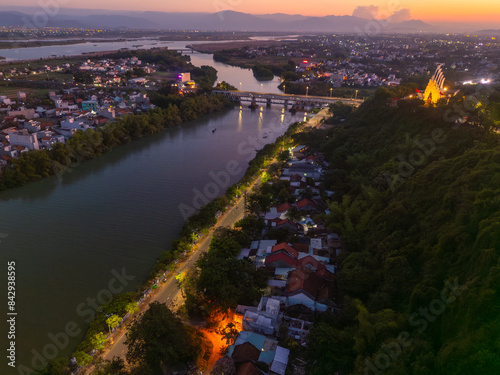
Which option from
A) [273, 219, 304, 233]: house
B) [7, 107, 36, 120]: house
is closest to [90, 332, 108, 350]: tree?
[273, 219, 304, 233]: house

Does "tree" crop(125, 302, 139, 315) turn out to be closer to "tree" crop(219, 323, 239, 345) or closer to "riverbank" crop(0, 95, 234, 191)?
"tree" crop(219, 323, 239, 345)

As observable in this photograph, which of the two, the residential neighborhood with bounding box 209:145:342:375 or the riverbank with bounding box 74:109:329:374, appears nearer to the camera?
the residential neighborhood with bounding box 209:145:342:375

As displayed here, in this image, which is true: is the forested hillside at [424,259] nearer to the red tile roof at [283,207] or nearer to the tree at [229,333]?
the tree at [229,333]

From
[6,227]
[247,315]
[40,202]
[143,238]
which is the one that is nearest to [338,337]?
[247,315]

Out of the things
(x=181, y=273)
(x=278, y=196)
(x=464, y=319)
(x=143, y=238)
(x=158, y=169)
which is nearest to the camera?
(x=464, y=319)

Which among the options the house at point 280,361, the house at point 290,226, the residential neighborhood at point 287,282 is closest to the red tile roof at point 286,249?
the residential neighborhood at point 287,282

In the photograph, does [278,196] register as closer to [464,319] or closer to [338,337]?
[338,337]
